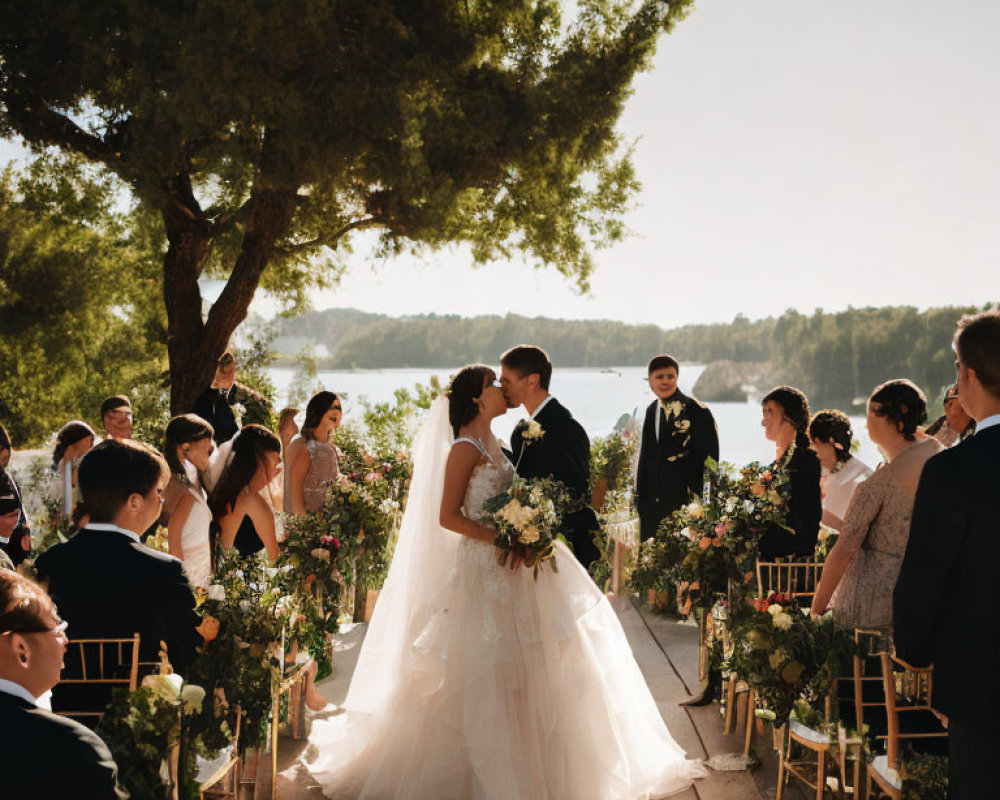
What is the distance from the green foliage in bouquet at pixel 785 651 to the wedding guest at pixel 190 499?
2539 mm

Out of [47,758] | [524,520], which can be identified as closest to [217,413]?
[524,520]

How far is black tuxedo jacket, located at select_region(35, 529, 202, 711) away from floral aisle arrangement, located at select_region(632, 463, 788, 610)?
322 centimetres

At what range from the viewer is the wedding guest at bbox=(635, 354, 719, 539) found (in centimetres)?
679

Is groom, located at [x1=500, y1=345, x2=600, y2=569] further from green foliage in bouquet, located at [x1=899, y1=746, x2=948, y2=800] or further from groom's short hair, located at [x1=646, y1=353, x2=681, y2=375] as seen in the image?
groom's short hair, located at [x1=646, y1=353, x2=681, y2=375]

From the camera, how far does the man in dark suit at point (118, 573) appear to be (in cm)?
255

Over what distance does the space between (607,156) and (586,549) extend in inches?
334

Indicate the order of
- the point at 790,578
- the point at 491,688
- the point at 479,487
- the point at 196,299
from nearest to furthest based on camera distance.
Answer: the point at 491,688 → the point at 479,487 → the point at 790,578 → the point at 196,299

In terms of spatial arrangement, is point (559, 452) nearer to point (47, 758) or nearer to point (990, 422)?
point (990, 422)

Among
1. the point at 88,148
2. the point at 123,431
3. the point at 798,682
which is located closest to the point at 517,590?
the point at 798,682

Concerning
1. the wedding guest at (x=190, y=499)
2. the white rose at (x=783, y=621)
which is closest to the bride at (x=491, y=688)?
the white rose at (x=783, y=621)

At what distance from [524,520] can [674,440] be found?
3.52 m

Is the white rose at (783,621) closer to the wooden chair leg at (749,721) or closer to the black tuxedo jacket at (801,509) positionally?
the wooden chair leg at (749,721)

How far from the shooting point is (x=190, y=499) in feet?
13.4

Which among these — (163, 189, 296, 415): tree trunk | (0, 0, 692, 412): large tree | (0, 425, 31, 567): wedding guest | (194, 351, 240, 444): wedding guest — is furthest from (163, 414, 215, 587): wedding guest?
(163, 189, 296, 415): tree trunk
